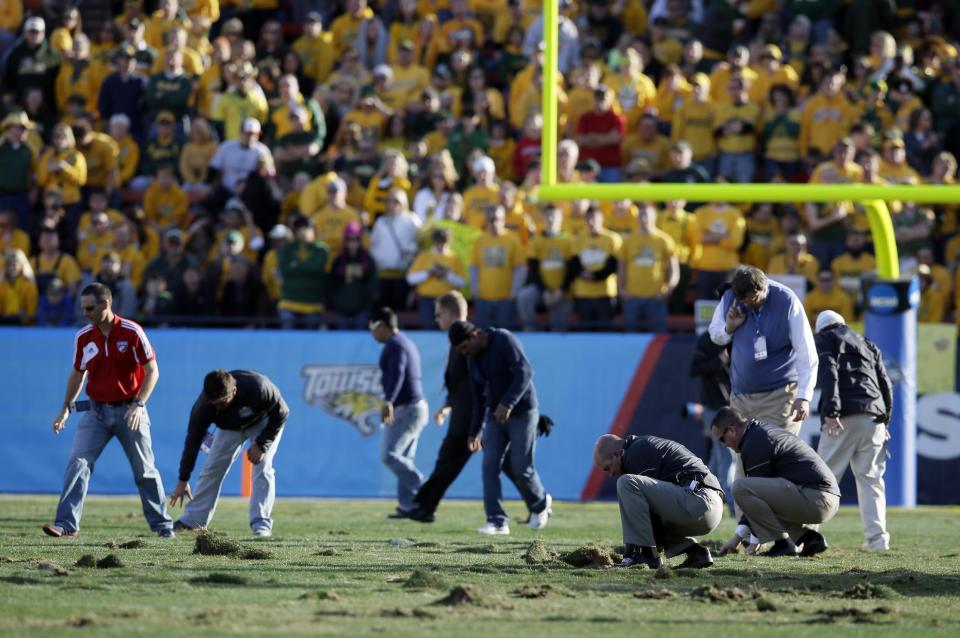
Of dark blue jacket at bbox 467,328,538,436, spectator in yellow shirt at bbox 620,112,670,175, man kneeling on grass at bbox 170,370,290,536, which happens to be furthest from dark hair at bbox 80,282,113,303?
spectator in yellow shirt at bbox 620,112,670,175

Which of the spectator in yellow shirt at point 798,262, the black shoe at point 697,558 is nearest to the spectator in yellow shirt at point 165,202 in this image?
the spectator in yellow shirt at point 798,262

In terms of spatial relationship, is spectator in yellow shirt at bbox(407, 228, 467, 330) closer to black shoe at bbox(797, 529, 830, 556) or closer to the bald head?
black shoe at bbox(797, 529, 830, 556)

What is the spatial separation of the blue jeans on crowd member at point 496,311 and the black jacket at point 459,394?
3617 millimetres

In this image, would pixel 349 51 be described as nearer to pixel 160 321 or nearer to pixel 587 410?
pixel 160 321

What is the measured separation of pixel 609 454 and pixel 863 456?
8.58 ft

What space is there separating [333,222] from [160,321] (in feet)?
7.80

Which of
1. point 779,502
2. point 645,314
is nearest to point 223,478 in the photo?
point 779,502

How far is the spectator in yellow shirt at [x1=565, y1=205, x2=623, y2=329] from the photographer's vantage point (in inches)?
687

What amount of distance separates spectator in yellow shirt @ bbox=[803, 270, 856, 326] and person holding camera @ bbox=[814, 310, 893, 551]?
16.8 ft

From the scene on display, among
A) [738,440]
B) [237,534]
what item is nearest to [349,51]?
[237,534]

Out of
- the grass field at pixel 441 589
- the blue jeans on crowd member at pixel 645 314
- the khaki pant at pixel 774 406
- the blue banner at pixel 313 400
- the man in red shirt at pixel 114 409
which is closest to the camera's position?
the grass field at pixel 441 589

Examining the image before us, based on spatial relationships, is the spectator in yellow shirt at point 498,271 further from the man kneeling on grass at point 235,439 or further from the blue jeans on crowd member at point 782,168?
the man kneeling on grass at point 235,439

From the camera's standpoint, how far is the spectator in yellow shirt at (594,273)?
17453 millimetres

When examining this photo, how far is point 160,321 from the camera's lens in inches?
686
